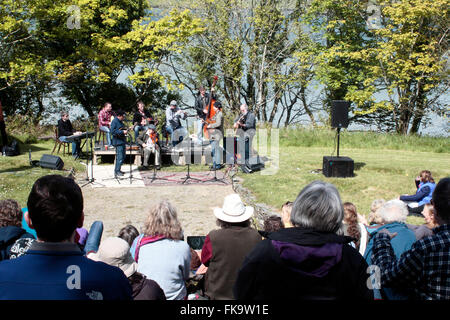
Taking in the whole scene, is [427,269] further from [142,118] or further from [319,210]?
[142,118]

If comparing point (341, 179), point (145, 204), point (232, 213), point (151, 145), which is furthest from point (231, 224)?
point (151, 145)

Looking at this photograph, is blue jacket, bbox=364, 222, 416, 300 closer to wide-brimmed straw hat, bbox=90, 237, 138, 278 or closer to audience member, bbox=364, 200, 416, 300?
audience member, bbox=364, 200, 416, 300

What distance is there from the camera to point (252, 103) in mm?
28734

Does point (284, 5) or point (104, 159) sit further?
point (284, 5)

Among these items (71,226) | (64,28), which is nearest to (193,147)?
(71,226)

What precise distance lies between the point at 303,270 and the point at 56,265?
97 centimetres

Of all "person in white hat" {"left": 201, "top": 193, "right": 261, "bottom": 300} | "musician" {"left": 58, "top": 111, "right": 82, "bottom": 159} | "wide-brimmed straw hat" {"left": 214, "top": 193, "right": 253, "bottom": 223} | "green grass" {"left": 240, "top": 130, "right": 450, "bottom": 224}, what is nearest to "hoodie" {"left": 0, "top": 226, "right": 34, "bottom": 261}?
"person in white hat" {"left": 201, "top": 193, "right": 261, "bottom": 300}

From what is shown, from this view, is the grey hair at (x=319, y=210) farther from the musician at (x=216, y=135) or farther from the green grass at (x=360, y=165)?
the musician at (x=216, y=135)

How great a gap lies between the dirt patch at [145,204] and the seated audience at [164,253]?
292 cm

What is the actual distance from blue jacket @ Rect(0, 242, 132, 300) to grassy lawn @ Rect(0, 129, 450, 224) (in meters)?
6.01

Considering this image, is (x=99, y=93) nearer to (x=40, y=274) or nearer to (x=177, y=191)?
(x=177, y=191)

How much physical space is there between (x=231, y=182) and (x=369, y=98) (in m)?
18.6

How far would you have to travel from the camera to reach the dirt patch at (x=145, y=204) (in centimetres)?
661

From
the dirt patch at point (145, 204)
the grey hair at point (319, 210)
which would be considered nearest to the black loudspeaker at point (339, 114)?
the dirt patch at point (145, 204)
